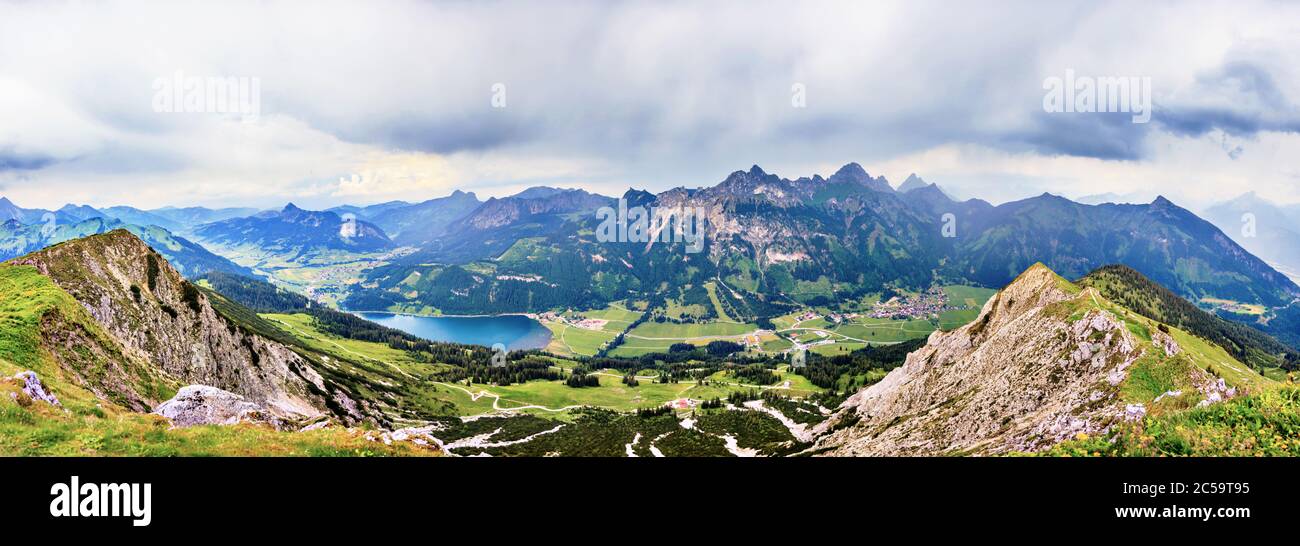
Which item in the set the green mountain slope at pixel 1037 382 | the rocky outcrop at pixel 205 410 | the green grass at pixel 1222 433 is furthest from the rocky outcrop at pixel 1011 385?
the rocky outcrop at pixel 205 410

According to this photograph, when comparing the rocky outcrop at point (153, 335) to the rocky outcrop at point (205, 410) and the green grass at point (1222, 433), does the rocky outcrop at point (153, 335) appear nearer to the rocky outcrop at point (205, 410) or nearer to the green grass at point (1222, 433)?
the rocky outcrop at point (205, 410)

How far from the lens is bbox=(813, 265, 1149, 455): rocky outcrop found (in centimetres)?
4644

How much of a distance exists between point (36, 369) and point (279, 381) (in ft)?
219

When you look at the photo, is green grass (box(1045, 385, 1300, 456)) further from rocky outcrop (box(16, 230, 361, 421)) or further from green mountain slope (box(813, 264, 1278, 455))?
rocky outcrop (box(16, 230, 361, 421))

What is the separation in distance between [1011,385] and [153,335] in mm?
111661

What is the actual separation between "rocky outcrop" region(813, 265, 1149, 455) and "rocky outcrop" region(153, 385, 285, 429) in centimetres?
5929

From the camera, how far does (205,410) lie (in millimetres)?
31453

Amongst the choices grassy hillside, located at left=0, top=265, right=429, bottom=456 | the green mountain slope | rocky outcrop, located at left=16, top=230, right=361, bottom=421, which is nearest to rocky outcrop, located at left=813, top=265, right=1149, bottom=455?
the green mountain slope

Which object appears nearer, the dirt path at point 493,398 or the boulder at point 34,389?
the boulder at point 34,389

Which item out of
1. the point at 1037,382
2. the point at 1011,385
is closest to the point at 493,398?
the point at 1011,385

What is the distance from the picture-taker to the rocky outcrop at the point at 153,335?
3897 cm

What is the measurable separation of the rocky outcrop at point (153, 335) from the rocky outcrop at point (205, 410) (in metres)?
7.85
